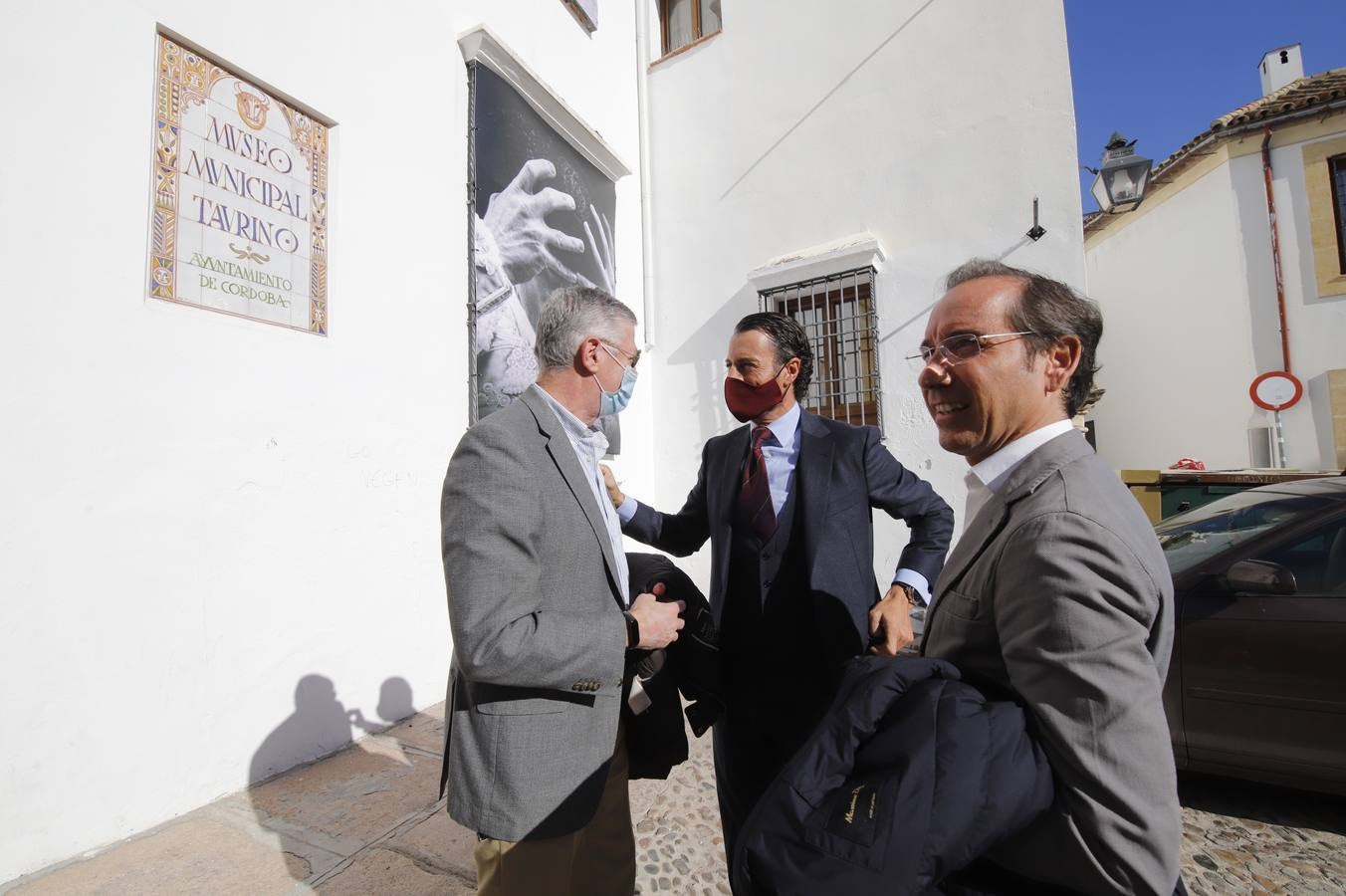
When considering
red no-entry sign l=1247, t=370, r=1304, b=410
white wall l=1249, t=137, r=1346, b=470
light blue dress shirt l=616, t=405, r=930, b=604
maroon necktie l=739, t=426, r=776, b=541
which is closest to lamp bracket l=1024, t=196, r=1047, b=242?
light blue dress shirt l=616, t=405, r=930, b=604

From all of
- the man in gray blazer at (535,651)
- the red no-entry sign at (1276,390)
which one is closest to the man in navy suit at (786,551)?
the man in gray blazer at (535,651)

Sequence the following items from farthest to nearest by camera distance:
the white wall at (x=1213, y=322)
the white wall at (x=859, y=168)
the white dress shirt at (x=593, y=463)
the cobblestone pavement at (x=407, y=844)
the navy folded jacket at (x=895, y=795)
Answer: the white wall at (x=1213, y=322), the white wall at (x=859, y=168), the cobblestone pavement at (x=407, y=844), the white dress shirt at (x=593, y=463), the navy folded jacket at (x=895, y=795)

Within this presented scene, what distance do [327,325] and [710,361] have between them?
399 cm

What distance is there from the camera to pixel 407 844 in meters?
2.45

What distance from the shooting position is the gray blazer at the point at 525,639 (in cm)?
123

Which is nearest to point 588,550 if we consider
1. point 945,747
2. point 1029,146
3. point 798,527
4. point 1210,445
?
point 798,527

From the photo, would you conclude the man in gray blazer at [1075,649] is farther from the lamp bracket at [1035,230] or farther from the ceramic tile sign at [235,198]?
the lamp bracket at [1035,230]

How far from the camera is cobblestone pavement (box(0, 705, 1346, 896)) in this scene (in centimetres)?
221

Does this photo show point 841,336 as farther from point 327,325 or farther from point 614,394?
point 614,394

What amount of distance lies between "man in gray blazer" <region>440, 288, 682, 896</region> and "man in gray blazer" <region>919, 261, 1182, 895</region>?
0.70 metres

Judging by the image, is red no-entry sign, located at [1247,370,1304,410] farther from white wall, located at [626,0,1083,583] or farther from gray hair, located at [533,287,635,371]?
gray hair, located at [533,287,635,371]

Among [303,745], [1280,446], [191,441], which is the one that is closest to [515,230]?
[191,441]

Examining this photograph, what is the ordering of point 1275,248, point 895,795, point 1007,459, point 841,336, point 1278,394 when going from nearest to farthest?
point 895,795
point 1007,459
point 841,336
point 1278,394
point 1275,248

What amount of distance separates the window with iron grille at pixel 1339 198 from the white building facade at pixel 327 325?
721 cm
